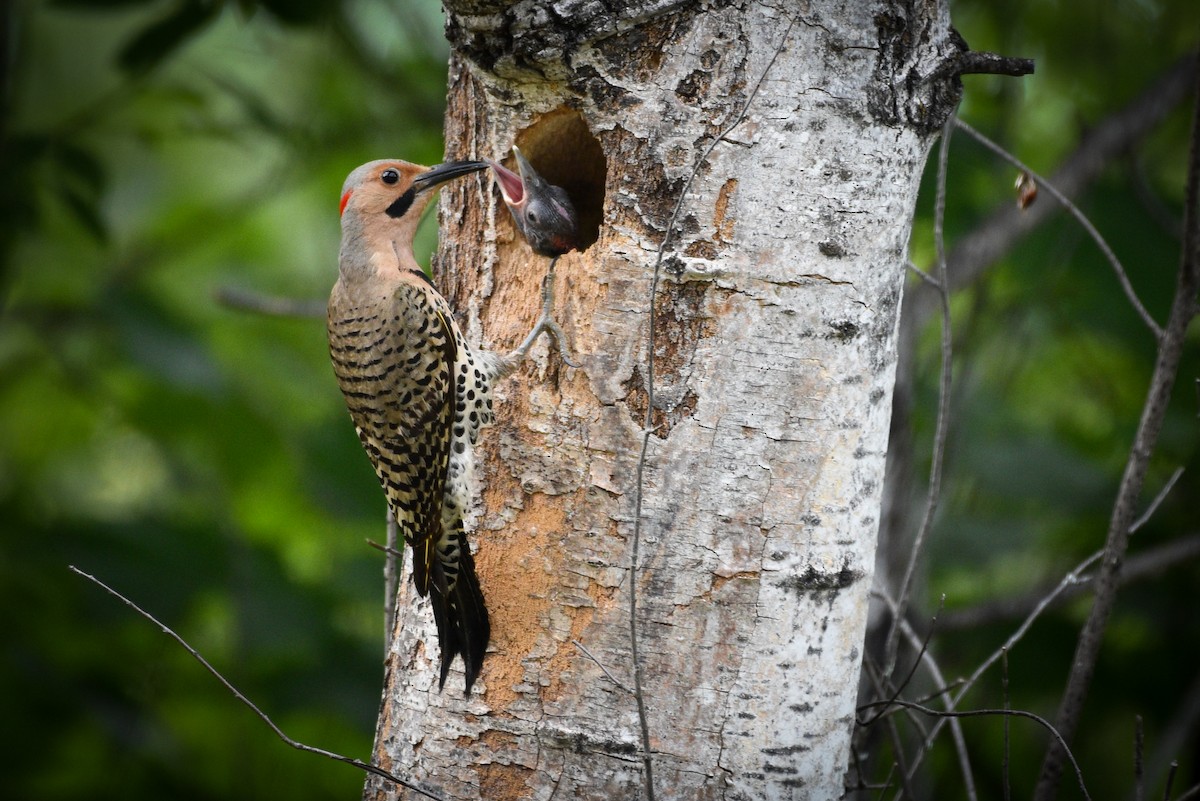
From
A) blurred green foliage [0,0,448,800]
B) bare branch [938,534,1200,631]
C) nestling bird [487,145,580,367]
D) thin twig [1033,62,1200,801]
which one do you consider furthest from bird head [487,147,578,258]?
bare branch [938,534,1200,631]

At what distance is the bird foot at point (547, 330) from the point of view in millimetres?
2031

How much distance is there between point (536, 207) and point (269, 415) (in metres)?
2.14

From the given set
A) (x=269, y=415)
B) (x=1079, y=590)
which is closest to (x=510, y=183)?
(x=269, y=415)

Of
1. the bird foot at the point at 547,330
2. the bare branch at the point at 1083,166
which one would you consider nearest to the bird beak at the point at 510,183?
the bird foot at the point at 547,330

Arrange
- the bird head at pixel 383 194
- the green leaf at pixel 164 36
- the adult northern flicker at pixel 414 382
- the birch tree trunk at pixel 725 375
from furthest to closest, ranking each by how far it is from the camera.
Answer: the green leaf at pixel 164 36 → the bird head at pixel 383 194 → the adult northern flicker at pixel 414 382 → the birch tree trunk at pixel 725 375

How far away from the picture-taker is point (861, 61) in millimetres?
1868

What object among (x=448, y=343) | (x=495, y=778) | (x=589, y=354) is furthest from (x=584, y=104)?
(x=495, y=778)

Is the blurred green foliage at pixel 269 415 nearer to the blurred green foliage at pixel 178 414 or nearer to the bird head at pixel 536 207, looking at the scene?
the blurred green foliage at pixel 178 414

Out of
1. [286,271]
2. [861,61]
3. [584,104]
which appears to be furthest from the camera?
[286,271]

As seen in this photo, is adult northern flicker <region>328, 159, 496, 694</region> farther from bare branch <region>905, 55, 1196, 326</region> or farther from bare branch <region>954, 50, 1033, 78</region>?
bare branch <region>905, 55, 1196, 326</region>

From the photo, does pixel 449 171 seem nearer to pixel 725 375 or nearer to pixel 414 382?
pixel 414 382

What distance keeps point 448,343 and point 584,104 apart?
692mm

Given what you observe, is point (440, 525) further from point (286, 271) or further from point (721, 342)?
point (286, 271)

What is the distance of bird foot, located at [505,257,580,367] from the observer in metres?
2.03
